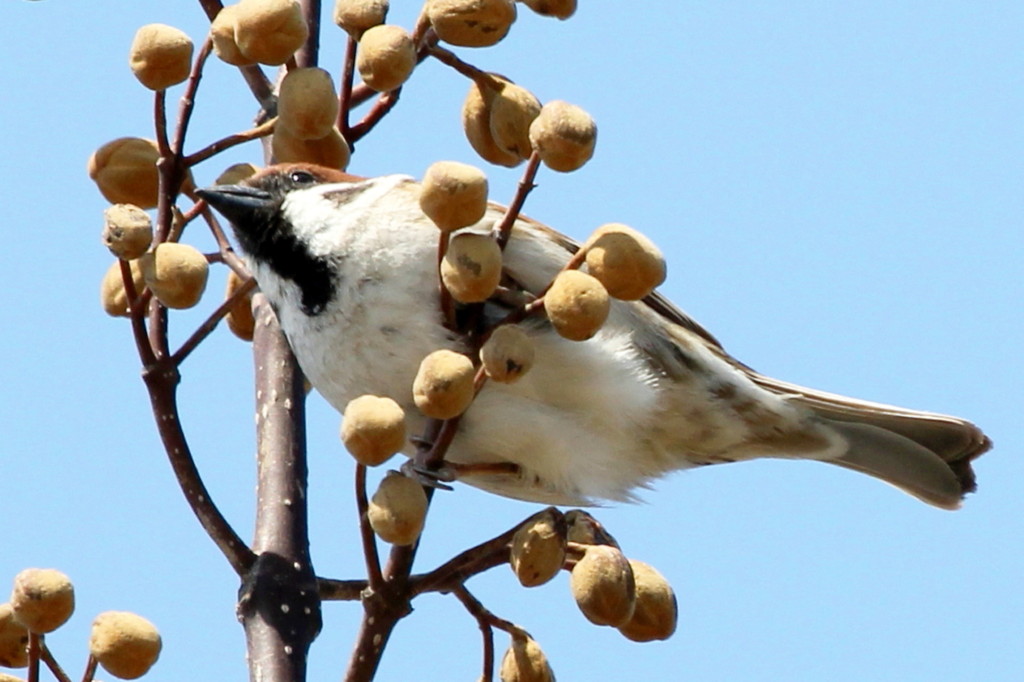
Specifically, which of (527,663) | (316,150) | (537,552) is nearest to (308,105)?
(316,150)

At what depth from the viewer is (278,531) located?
9.22ft

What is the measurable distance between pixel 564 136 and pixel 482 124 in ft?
1.82

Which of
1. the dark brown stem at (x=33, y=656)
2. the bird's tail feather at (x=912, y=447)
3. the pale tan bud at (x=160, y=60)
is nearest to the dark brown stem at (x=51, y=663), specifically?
the dark brown stem at (x=33, y=656)

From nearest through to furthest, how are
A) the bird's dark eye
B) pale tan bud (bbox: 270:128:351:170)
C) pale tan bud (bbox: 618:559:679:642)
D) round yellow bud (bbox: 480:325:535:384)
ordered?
round yellow bud (bbox: 480:325:535:384) → pale tan bud (bbox: 618:559:679:642) → pale tan bud (bbox: 270:128:351:170) → the bird's dark eye

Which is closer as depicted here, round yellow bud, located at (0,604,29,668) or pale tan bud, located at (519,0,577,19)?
round yellow bud, located at (0,604,29,668)

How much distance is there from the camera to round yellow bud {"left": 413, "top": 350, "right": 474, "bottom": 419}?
2.12 m

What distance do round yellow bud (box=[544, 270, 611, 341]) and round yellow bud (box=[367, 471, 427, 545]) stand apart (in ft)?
1.03

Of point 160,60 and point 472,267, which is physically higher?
point 160,60

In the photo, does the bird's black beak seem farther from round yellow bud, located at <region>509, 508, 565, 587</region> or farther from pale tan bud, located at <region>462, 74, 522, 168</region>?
round yellow bud, located at <region>509, 508, 565, 587</region>

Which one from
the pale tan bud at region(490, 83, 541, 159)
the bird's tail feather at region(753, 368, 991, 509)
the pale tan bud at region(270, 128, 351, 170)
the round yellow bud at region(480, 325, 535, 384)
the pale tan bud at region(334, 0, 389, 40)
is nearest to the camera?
the round yellow bud at region(480, 325, 535, 384)

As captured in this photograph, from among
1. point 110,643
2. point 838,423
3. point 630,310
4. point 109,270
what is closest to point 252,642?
point 110,643

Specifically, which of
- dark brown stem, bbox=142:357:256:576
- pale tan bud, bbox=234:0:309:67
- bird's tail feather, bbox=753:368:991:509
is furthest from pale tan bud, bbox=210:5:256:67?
bird's tail feather, bbox=753:368:991:509

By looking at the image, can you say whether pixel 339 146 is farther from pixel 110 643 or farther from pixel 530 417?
pixel 110 643

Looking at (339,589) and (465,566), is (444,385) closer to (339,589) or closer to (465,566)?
(465,566)
